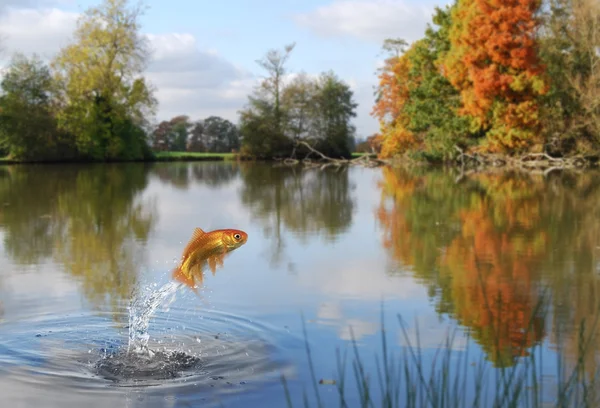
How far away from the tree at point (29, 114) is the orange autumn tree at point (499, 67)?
82.0ft

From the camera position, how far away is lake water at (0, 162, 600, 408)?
4484mm

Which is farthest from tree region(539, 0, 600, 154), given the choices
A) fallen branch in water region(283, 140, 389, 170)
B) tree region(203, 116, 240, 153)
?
tree region(203, 116, 240, 153)

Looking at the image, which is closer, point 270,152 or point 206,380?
point 206,380

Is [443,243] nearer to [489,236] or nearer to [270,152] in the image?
[489,236]

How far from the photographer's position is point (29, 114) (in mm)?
45781

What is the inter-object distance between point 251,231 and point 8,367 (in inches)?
280

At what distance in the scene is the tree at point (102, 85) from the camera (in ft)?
147

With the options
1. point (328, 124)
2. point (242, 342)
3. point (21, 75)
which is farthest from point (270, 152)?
point (242, 342)

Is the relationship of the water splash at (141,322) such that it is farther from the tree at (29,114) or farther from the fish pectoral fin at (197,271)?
the tree at (29,114)

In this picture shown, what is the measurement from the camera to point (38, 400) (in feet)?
14.0

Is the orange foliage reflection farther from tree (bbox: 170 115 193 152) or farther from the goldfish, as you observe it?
tree (bbox: 170 115 193 152)

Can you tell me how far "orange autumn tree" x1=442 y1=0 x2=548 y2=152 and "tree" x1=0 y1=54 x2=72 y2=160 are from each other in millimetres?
24986

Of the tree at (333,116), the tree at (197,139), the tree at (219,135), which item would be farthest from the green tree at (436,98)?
the tree at (197,139)

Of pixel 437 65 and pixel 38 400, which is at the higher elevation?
pixel 437 65
